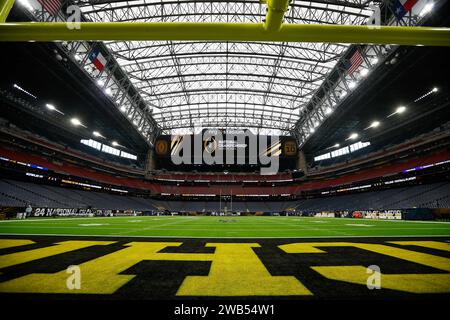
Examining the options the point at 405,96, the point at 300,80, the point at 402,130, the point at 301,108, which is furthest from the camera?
the point at 301,108

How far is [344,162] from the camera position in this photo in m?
41.0

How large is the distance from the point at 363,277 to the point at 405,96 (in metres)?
25.3

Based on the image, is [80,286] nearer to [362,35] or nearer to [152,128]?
[362,35]

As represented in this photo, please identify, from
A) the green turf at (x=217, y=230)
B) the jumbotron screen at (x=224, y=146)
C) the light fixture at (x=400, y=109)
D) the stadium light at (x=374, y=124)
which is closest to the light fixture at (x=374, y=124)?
the stadium light at (x=374, y=124)

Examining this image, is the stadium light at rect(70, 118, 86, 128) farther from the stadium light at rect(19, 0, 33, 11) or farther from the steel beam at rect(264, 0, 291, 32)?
the steel beam at rect(264, 0, 291, 32)

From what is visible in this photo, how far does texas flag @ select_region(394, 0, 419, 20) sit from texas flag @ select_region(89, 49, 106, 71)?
22.0 m

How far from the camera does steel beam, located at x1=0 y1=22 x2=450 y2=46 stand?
2787mm

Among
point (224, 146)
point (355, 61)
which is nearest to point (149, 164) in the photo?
point (224, 146)

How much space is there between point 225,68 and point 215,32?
27.1 m

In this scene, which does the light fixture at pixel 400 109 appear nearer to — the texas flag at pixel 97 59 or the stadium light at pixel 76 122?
the texas flag at pixel 97 59

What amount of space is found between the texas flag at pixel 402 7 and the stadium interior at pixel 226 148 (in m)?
0.16

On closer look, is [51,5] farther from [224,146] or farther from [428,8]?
[224,146]

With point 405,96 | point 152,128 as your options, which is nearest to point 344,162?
point 405,96

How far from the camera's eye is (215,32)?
2824mm
